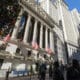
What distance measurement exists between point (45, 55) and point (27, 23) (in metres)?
10.2

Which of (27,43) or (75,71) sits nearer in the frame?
(75,71)

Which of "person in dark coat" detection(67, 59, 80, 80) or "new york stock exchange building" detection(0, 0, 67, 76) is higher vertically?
"new york stock exchange building" detection(0, 0, 67, 76)

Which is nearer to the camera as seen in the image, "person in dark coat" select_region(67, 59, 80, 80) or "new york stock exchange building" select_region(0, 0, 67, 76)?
"person in dark coat" select_region(67, 59, 80, 80)

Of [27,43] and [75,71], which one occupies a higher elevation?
[27,43]

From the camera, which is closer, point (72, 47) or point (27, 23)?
point (27, 23)

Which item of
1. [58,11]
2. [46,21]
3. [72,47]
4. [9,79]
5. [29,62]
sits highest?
[58,11]

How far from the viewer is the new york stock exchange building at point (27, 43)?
27.0 meters

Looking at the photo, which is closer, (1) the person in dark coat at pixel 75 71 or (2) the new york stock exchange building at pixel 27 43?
(1) the person in dark coat at pixel 75 71

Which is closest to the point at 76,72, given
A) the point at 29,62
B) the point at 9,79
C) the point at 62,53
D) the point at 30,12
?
the point at 9,79

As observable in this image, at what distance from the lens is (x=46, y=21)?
49.1 m

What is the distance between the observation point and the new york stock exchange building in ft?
88.5

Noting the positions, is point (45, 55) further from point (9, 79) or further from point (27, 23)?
point (9, 79)

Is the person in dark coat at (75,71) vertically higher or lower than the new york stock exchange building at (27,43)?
lower

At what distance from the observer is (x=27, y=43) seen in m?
35.9
